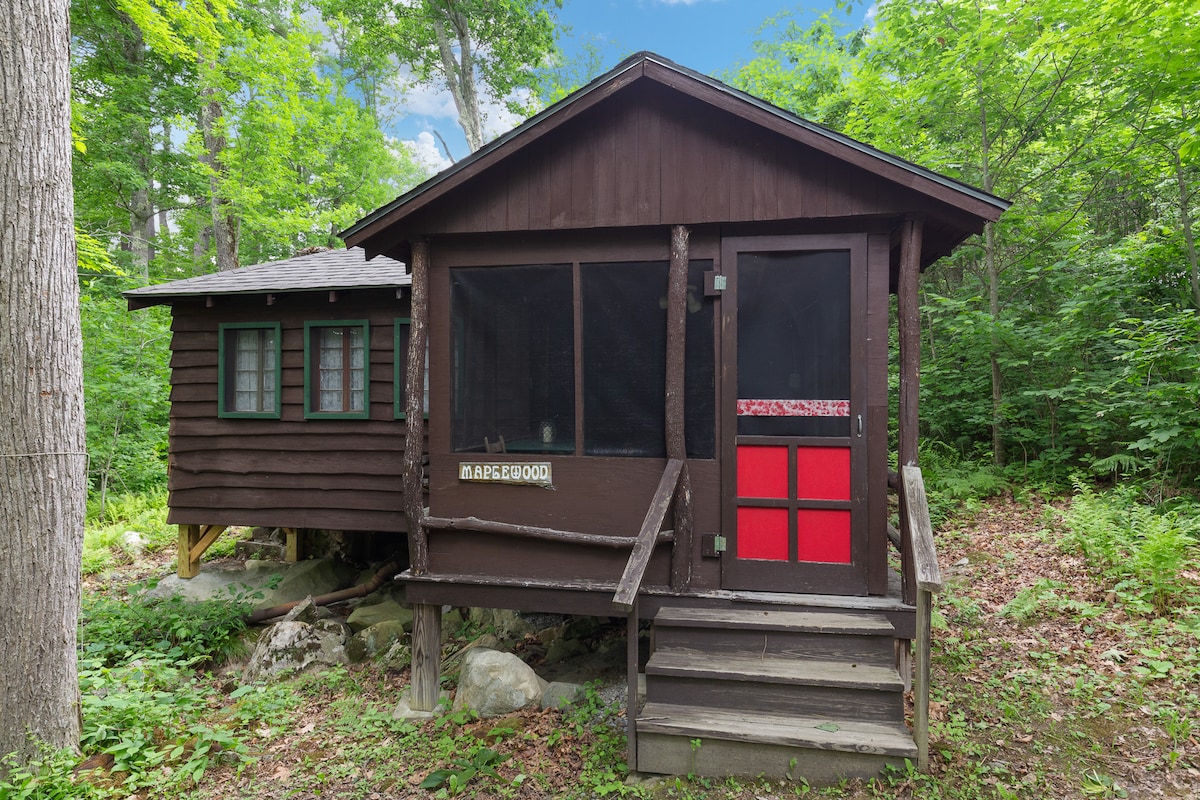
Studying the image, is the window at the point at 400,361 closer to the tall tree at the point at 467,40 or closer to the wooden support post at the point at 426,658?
the wooden support post at the point at 426,658

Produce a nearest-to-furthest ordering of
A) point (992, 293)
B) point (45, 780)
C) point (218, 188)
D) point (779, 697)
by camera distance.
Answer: point (45, 780)
point (779, 697)
point (992, 293)
point (218, 188)

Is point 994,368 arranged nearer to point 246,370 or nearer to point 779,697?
point 779,697

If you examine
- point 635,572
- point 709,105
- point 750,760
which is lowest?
point 750,760

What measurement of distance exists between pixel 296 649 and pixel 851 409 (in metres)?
5.32

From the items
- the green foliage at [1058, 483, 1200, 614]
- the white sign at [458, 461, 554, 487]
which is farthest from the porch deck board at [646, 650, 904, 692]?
the green foliage at [1058, 483, 1200, 614]

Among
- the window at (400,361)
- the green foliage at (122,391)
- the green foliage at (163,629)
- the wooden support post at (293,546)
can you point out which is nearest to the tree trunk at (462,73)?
the green foliage at (122,391)

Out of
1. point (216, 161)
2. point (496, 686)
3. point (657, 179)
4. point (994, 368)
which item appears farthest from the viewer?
point (216, 161)

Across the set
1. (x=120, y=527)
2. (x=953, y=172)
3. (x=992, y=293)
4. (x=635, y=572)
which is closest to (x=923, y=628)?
(x=635, y=572)

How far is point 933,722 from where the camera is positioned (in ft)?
12.8

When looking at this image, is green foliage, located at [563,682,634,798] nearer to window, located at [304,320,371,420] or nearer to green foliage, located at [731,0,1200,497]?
window, located at [304,320,371,420]

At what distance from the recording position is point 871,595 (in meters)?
4.16

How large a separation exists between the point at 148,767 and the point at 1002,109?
38.3 ft

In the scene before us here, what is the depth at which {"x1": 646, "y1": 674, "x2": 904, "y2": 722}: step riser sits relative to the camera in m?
3.62

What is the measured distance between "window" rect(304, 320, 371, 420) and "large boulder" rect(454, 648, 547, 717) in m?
3.28
